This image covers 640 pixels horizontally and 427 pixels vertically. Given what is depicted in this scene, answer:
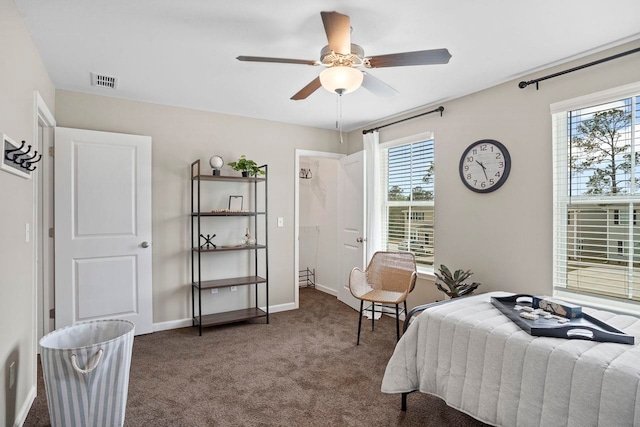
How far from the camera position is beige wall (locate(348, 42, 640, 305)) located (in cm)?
277

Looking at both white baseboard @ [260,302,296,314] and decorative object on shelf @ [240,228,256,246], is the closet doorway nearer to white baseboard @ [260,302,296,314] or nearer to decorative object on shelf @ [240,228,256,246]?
white baseboard @ [260,302,296,314]

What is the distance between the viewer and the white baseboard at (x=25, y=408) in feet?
6.71

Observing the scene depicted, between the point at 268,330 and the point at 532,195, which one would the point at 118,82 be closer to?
the point at 268,330

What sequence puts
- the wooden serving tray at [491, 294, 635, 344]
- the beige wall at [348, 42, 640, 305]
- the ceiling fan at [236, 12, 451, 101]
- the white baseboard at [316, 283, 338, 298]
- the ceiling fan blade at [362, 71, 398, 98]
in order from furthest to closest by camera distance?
the white baseboard at [316, 283, 338, 298] → the beige wall at [348, 42, 640, 305] → the ceiling fan blade at [362, 71, 398, 98] → the ceiling fan at [236, 12, 451, 101] → the wooden serving tray at [491, 294, 635, 344]

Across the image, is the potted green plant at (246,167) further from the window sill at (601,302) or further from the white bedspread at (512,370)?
the window sill at (601,302)

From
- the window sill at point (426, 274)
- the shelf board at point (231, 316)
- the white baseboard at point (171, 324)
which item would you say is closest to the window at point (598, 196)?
the window sill at point (426, 274)

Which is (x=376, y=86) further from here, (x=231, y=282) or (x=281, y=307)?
(x=281, y=307)

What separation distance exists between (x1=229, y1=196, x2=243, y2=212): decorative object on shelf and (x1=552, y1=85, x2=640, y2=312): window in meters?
3.13

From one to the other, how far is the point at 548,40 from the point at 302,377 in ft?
9.70

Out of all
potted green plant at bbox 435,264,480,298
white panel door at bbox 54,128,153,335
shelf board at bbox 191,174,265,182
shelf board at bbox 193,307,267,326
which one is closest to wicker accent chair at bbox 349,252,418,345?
potted green plant at bbox 435,264,480,298

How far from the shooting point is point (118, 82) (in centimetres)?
317

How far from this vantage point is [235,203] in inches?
165

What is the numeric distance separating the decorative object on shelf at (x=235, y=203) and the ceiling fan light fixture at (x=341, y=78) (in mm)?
2369

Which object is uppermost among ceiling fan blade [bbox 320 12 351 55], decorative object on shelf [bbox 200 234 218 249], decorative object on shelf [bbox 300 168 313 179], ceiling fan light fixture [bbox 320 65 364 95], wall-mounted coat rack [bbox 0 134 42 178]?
ceiling fan blade [bbox 320 12 351 55]
